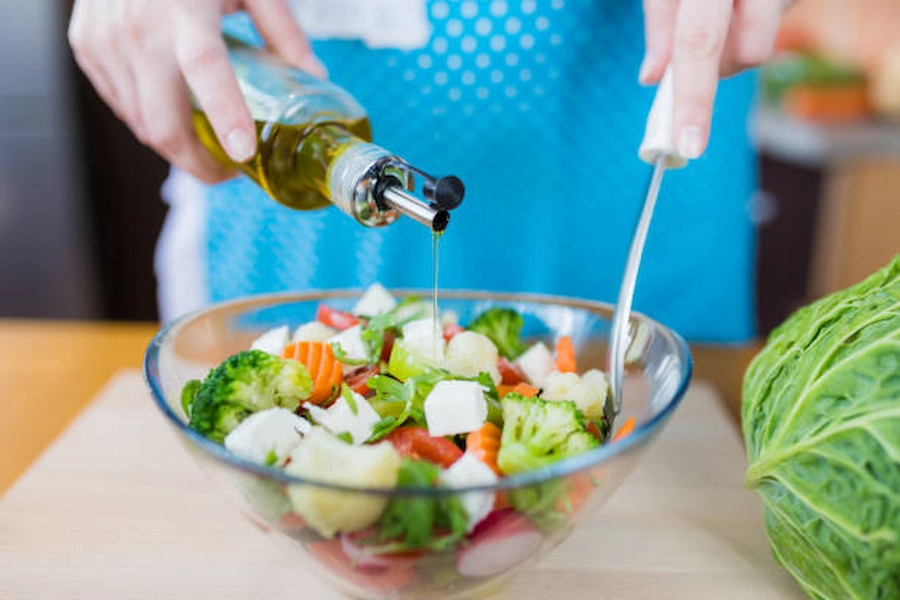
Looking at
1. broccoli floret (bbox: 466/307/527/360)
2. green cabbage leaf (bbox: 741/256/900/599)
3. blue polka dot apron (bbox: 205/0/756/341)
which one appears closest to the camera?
green cabbage leaf (bbox: 741/256/900/599)

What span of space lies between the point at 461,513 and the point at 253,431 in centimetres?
21

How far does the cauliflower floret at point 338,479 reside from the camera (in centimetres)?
63

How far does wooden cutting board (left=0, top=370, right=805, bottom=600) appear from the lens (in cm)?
91

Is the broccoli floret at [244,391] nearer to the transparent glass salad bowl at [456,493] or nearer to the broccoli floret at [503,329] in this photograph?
the transparent glass salad bowl at [456,493]

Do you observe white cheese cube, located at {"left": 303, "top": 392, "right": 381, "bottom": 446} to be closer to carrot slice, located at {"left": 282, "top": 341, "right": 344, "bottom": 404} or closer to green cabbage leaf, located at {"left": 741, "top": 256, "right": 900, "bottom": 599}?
carrot slice, located at {"left": 282, "top": 341, "right": 344, "bottom": 404}

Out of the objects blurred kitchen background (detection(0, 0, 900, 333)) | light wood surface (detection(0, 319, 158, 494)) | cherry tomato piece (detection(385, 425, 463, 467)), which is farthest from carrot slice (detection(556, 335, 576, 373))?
blurred kitchen background (detection(0, 0, 900, 333))

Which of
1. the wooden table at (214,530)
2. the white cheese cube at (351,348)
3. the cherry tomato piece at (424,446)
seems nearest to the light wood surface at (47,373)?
the wooden table at (214,530)

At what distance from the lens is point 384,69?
151 centimetres

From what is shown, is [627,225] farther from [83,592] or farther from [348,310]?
[83,592]

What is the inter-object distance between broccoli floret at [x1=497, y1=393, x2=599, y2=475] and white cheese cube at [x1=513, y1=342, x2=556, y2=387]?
0.62 ft

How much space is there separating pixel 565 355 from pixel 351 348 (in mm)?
267

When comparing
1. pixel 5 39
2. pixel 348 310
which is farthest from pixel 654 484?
pixel 5 39

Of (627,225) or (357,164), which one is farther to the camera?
(627,225)

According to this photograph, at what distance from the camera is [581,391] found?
2.96 feet
